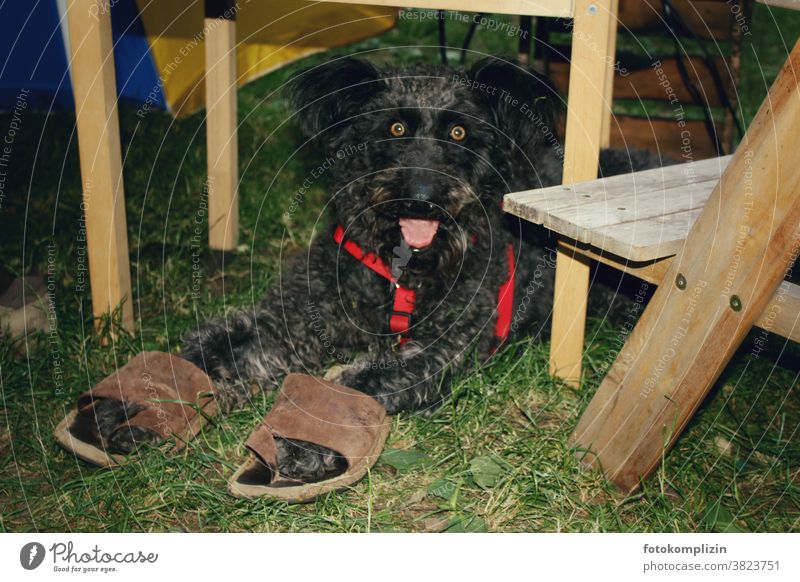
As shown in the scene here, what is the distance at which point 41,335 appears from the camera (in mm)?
4238

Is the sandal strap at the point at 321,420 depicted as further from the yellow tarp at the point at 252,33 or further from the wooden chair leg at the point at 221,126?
the yellow tarp at the point at 252,33

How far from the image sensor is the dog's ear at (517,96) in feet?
12.5

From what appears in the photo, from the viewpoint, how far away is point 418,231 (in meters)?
3.91

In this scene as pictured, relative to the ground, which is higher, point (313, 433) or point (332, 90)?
point (332, 90)

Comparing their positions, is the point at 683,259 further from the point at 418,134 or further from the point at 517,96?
the point at 418,134

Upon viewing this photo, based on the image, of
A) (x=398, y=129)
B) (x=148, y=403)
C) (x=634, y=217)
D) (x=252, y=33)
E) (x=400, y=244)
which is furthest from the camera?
(x=252, y=33)

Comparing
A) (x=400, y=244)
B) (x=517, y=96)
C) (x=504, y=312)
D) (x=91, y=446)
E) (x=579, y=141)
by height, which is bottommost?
(x=91, y=446)

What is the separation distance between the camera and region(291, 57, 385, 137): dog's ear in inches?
152

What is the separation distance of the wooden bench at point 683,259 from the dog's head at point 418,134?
503 millimetres

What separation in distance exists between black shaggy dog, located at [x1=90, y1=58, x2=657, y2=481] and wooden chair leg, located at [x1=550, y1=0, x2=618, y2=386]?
1.10 ft

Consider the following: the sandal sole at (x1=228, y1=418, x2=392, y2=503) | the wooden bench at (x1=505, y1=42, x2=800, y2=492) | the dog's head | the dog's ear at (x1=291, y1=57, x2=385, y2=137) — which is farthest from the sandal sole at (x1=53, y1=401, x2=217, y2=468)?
the wooden bench at (x1=505, y1=42, x2=800, y2=492)

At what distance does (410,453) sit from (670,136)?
4.43m

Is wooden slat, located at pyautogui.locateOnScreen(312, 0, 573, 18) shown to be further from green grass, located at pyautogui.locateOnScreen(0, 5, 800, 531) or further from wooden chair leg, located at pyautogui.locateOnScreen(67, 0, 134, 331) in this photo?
green grass, located at pyautogui.locateOnScreen(0, 5, 800, 531)

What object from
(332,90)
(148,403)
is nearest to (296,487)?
(148,403)
